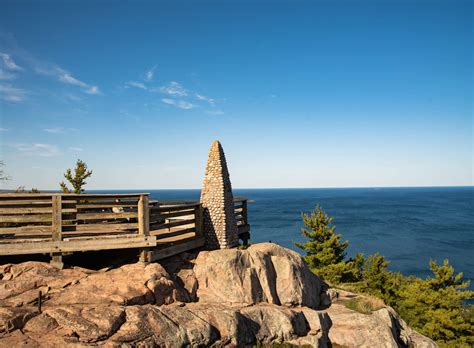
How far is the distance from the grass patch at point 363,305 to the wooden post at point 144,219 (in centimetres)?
1133

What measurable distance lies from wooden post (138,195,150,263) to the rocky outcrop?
0.50 metres

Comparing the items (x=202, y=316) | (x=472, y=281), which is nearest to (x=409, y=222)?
(x=472, y=281)

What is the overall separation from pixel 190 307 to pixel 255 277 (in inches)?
146

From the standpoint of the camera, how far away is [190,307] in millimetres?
11125

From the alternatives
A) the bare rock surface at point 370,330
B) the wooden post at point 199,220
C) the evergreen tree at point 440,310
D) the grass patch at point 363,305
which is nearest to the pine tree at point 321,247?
the evergreen tree at point 440,310

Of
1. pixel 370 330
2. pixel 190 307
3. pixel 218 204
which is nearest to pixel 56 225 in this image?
pixel 190 307

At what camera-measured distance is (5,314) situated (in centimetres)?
804

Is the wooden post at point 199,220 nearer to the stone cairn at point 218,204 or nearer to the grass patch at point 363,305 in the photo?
the stone cairn at point 218,204

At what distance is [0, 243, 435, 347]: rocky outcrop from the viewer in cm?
834

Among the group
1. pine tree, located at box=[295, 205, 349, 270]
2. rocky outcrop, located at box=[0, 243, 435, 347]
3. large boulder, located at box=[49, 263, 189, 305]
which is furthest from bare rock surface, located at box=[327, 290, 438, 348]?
pine tree, located at box=[295, 205, 349, 270]

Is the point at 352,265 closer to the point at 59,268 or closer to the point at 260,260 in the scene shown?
the point at 260,260

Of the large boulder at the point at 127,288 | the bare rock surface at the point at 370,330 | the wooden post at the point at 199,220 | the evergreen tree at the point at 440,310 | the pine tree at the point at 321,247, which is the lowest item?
the evergreen tree at the point at 440,310

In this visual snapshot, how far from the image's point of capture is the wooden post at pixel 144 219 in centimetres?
1215

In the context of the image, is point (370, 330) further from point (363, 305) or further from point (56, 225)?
point (56, 225)
